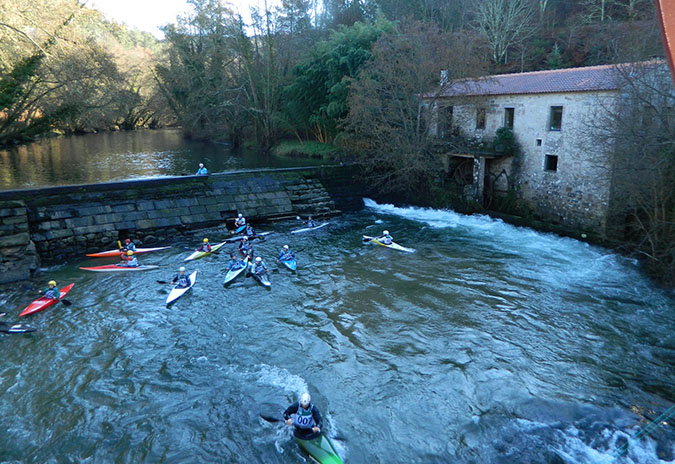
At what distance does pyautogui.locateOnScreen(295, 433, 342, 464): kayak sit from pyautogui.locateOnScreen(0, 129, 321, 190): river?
78.3ft

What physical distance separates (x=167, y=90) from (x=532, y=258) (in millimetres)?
46275

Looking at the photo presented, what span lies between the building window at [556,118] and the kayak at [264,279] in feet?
49.5

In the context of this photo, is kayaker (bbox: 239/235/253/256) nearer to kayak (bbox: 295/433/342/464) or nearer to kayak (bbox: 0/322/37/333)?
kayak (bbox: 0/322/37/333)

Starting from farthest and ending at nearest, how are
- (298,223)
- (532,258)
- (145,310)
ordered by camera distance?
(298,223) < (532,258) < (145,310)

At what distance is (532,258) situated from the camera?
17641 mm

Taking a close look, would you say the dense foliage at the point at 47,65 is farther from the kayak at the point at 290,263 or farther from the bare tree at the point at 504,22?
the bare tree at the point at 504,22

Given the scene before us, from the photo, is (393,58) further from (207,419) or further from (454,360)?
(207,419)

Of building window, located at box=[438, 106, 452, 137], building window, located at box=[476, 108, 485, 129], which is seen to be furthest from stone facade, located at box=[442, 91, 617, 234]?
building window, located at box=[438, 106, 452, 137]

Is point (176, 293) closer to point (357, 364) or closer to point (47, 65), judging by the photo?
point (357, 364)

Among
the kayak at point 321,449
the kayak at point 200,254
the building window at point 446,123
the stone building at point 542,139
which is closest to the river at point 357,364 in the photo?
the kayak at point 321,449

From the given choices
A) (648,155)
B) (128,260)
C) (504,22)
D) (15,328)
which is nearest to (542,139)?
(648,155)

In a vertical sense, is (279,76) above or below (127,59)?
below

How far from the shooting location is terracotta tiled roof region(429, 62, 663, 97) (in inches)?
720

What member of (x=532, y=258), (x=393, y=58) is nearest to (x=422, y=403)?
(x=532, y=258)
